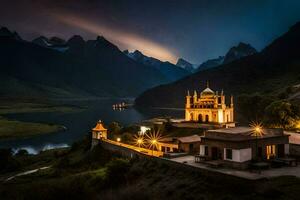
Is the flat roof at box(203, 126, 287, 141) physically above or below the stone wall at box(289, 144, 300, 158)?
above

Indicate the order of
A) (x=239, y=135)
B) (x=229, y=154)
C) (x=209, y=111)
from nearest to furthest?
(x=229, y=154), (x=239, y=135), (x=209, y=111)

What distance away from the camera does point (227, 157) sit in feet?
121

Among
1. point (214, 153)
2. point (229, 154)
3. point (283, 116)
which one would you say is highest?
point (283, 116)

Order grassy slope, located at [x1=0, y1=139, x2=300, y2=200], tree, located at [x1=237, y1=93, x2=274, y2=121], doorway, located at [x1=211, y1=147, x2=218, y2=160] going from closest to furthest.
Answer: grassy slope, located at [x1=0, y1=139, x2=300, y2=200] → doorway, located at [x1=211, y1=147, x2=218, y2=160] → tree, located at [x1=237, y1=93, x2=274, y2=121]

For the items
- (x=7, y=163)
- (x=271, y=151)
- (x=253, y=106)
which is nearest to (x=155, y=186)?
(x=271, y=151)

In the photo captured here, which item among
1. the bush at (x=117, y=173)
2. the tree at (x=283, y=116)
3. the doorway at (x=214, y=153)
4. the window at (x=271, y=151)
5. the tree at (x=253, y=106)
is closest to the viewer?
the window at (x=271, y=151)

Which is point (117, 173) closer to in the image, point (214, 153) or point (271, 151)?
point (214, 153)

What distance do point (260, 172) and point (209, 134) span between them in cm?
864

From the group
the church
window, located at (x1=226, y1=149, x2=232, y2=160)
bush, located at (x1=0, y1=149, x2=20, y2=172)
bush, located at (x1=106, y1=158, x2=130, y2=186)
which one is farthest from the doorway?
bush, located at (x1=0, y1=149, x2=20, y2=172)

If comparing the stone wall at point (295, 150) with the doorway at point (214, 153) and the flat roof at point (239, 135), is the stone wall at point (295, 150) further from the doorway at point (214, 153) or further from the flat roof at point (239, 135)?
the doorway at point (214, 153)

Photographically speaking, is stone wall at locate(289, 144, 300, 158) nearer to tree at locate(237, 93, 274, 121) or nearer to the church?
the church

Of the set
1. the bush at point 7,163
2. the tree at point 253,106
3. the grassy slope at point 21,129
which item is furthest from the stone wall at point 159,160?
the grassy slope at point 21,129

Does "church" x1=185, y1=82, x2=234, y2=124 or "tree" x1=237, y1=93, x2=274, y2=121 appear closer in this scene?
"church" x1=185, y1=82, x2=234, y2=124

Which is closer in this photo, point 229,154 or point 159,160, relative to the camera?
point 229,154
